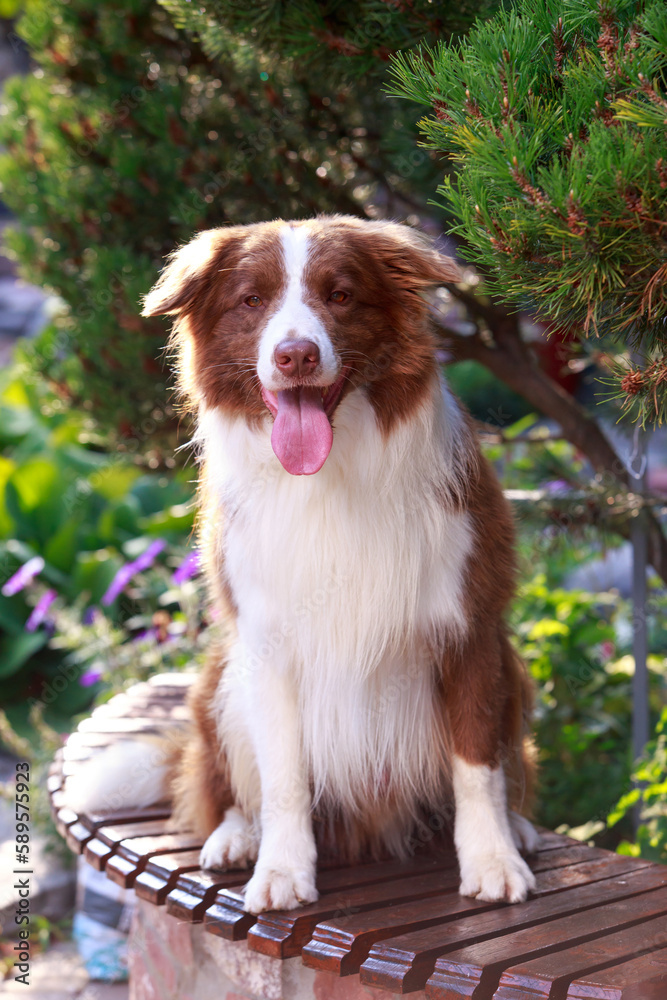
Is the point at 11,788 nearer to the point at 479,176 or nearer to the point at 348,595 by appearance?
the point at 348,595

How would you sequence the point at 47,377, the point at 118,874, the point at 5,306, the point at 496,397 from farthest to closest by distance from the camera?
the point at 5,306
the point at 496,397
the point at 47,377
the point at 118,874

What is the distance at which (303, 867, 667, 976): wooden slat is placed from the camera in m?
1.86

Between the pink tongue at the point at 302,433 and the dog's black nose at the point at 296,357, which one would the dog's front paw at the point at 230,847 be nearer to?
the pink tongue at the point at 302,433

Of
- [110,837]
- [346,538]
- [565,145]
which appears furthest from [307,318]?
→ [110,837]

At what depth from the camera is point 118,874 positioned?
2312mm

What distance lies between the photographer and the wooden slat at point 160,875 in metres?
2.20

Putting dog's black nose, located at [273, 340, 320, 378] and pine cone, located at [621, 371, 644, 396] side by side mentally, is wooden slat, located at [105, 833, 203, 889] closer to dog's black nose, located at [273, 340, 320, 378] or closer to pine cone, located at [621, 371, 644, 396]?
dog's black nose, located at [273, 340, 320, 378]

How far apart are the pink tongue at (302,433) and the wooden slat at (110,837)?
1165 millimetres

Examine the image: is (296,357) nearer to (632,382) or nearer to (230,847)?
(632,382)

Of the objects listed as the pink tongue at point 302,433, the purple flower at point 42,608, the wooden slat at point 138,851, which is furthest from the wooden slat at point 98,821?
the purple flower at point 42,608

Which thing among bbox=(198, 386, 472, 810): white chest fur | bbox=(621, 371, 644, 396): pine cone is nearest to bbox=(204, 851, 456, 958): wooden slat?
bbox=(198, 386, 472, 810): white chest fur

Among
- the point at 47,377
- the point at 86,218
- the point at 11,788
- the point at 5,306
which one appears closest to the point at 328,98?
the point at 86,218

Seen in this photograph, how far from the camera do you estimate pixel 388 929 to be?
1.92 meters

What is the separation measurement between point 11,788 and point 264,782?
104 inches
